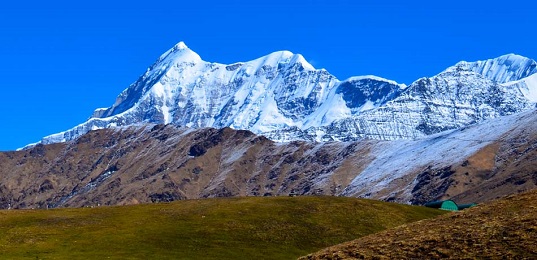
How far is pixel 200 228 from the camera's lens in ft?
275

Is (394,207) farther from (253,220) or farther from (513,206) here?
(513,206)

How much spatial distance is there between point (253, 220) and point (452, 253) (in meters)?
45.9

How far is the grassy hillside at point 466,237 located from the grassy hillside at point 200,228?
25.4 meters

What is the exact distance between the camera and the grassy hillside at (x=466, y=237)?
42156mm

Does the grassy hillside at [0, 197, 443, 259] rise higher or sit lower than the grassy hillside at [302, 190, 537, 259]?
higher

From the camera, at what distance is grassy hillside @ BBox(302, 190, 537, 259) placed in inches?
1660

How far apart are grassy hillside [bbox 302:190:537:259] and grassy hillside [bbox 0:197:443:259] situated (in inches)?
1002

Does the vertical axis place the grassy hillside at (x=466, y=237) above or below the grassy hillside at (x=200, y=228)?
below

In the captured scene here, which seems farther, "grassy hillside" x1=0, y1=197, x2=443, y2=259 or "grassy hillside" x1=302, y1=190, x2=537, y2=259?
"grassy hillside" x1=0, y1=197, x2=443, y2=259

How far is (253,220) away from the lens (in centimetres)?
8731

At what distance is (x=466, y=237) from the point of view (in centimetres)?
4497

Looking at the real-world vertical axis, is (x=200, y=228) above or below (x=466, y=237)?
above

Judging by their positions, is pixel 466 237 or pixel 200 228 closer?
pixel 466 237

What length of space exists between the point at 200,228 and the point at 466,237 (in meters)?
42.9
